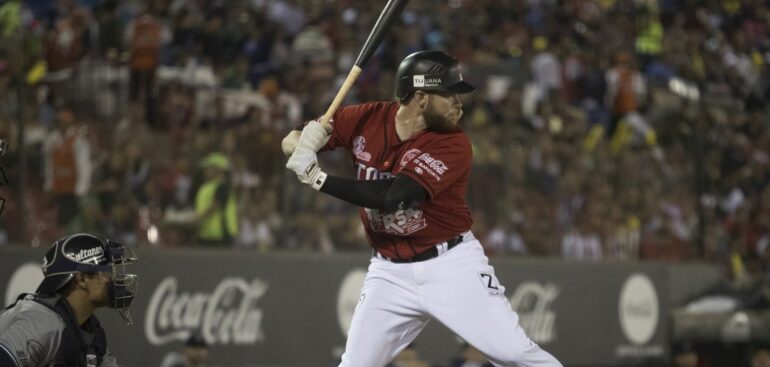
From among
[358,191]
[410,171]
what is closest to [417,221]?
[410,171]

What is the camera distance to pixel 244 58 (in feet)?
40.8

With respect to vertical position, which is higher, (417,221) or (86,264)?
(86,264)

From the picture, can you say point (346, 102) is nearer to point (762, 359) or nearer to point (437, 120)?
point (762, 359)

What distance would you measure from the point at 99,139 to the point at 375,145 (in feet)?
13.6

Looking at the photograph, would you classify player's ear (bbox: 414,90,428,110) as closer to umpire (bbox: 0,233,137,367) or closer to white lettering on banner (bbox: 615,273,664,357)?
umpire (bbox: 0,233,137,367)

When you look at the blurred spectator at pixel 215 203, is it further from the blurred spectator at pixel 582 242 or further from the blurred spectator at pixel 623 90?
the blurred spectator at pixel 623 90

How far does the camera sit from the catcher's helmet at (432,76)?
6109 millimetres

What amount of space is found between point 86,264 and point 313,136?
1270mm

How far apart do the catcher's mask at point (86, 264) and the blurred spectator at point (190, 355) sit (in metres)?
4.73

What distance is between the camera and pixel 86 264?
5.29 m

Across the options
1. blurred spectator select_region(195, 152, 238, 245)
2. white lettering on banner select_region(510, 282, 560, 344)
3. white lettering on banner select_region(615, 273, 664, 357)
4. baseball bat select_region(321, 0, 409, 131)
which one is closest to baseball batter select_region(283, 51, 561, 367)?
baseball bat select_region(321, 0, 409, 131)

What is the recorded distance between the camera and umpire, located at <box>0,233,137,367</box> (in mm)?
4898

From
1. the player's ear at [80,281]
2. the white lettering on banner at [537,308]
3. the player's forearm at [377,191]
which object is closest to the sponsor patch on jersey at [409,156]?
the player's forearm at [377,191]

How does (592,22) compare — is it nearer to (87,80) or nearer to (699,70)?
(699,70)
